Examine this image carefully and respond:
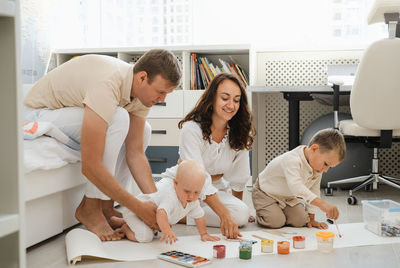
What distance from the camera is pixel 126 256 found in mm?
1608

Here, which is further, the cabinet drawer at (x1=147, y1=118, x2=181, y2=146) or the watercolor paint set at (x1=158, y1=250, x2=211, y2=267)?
the cabinet drawer at (x1=147, y1=118, x2=181, y2=146)

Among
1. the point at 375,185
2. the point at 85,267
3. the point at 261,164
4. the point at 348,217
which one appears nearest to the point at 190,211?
the point at 85,267

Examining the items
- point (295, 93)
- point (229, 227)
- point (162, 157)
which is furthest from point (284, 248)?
point (162, 157)

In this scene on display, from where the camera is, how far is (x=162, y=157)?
3389 millimetres

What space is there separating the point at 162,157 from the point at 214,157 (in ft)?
4.31

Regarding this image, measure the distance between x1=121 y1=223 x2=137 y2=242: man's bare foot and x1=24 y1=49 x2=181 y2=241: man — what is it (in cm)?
3

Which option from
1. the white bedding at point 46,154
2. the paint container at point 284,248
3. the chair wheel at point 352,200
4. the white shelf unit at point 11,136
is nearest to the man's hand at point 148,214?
the white bedding at point 46,154

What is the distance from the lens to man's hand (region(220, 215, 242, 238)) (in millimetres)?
1840

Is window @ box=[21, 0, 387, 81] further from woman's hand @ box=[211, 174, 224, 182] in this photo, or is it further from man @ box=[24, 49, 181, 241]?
woman's hand @ box=[211, 174, 224, 182]

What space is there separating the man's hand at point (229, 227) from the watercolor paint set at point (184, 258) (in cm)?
29

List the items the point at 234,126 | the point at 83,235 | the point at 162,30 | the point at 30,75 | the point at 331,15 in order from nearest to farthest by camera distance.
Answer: the point at 83,235
the point at 234,126
the point at 30,75
the point at 331,15
the point at 162,30

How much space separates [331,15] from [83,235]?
2.74 m

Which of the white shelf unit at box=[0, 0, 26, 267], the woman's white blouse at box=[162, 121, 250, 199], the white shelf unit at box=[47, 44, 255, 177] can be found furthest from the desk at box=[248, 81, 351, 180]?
the white shelf unit at box=[0, 0, 26, 267]

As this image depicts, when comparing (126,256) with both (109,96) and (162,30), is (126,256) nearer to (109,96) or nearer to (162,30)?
(109,96)
